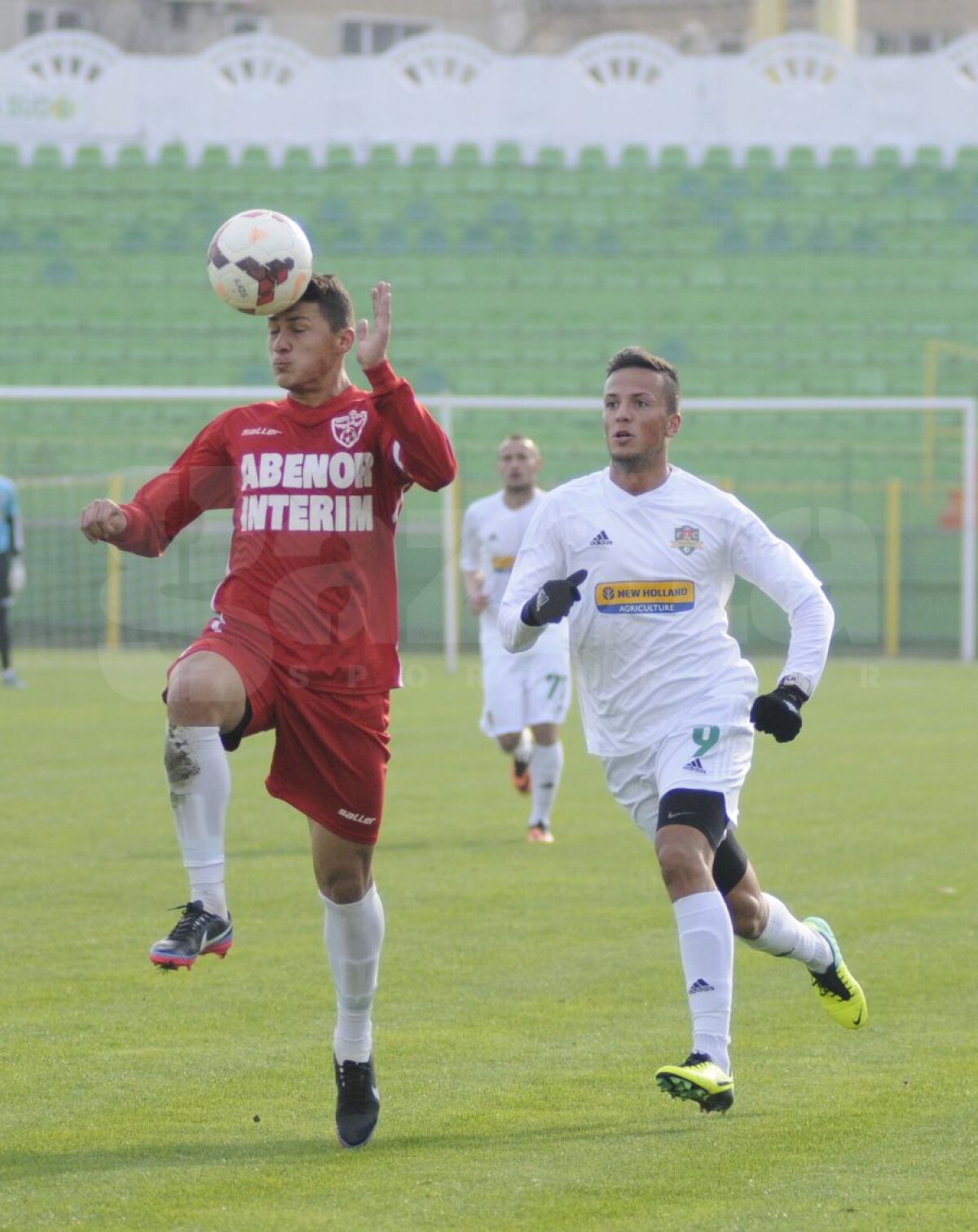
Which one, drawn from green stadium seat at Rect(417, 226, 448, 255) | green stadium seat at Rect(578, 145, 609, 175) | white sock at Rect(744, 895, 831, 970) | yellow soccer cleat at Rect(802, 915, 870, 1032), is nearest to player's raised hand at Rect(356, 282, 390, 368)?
white sock at Rect(744, 895, 831, 970)

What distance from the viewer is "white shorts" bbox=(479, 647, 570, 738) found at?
37.5 ft

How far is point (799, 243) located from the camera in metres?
29.9

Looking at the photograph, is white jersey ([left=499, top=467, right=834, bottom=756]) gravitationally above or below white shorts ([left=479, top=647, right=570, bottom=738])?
above

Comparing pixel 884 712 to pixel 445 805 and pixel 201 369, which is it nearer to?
pixel 445 805

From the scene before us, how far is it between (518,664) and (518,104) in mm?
22022

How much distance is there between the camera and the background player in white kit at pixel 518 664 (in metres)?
11.1

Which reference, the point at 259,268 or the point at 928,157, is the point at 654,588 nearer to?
the point at 259,268

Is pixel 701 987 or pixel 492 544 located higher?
pixel 492 544

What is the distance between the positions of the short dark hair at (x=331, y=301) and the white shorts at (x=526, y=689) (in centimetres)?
619

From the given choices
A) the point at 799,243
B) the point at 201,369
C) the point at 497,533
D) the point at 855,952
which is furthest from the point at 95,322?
the point at 855,952

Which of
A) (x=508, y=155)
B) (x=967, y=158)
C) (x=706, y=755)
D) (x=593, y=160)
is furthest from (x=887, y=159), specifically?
(x=706, y=755)

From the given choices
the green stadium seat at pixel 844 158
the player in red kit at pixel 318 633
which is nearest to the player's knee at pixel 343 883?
the player in red kit at pixel 318 633

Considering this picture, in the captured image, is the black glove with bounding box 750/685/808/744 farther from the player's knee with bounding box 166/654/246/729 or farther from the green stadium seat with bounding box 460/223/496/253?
the green stadium seat with bounding box 460/223/496/253

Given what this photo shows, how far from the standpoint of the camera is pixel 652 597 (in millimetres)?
5496
